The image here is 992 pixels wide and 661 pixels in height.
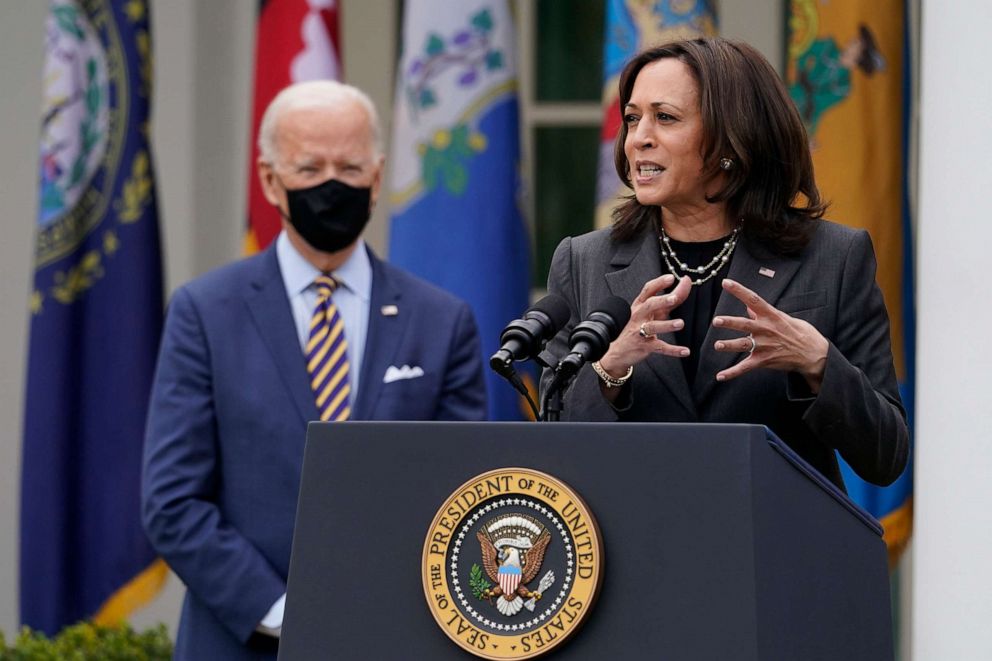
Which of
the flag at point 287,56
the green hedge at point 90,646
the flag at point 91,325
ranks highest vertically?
the flag at point 287,56

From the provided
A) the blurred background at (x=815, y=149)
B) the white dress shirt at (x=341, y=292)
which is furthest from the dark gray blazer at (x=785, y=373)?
the white dress shirt at (x=341, y=292)

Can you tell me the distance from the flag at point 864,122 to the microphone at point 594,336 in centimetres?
319

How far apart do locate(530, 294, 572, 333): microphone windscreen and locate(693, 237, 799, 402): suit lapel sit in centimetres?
30

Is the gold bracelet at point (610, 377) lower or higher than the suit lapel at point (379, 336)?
higher

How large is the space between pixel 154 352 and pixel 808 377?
4.25 m

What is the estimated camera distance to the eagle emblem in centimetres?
199

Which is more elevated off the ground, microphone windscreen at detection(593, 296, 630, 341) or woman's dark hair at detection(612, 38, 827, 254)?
woman's dark hair at detection(612, 38, 827, 254)

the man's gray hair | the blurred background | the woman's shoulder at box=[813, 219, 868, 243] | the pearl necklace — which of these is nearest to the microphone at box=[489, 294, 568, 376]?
the pearl necklace

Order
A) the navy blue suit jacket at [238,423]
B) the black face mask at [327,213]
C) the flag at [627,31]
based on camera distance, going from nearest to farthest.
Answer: the navy blue suit jacket at [238,423], the black face mask at [327,213], the flag at [627,31]

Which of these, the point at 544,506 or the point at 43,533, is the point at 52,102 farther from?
the point at 544,506

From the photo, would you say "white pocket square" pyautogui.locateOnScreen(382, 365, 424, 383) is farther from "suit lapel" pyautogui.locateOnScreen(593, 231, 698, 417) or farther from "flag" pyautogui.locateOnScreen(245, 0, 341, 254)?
"flag" pyautogui.locateOnScreen(245, 0, 341, 254)

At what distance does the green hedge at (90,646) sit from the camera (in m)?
5.35

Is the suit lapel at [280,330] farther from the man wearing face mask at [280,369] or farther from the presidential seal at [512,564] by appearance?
the presidential seal at [512,564]

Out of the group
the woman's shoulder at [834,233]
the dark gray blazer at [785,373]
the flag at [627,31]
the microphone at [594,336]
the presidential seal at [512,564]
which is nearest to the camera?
the presidential seal at [512,564]
